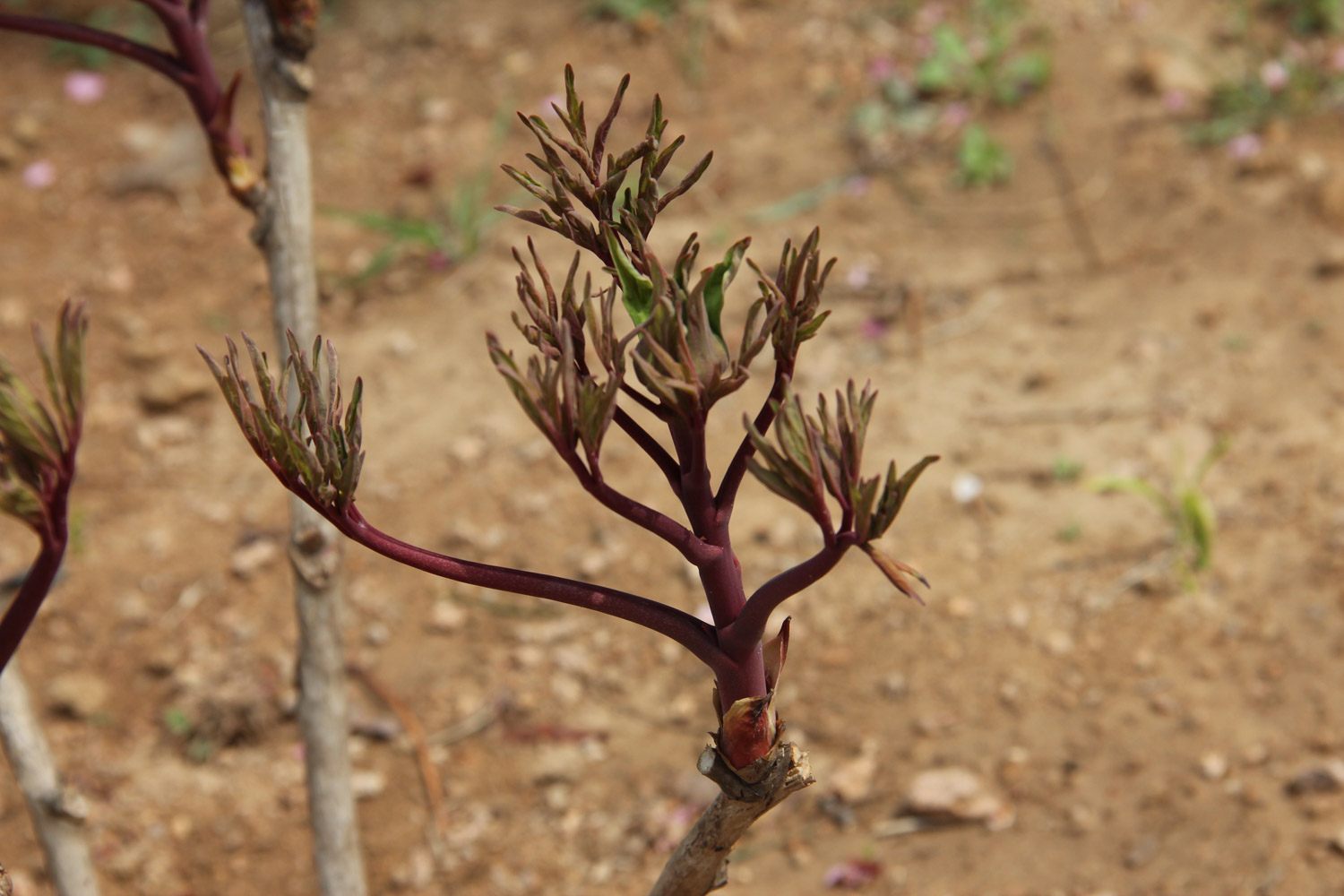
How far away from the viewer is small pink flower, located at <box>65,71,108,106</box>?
480 centimetres

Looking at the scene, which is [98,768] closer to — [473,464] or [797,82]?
[473,464]

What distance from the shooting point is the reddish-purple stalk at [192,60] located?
131 centimetres

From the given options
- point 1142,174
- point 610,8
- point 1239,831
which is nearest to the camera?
point 1239,831

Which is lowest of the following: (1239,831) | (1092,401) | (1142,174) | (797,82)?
(1239,831)

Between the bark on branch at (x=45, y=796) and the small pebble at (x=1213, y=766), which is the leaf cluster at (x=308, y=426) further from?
the small pebble at (x=1213, y=766)

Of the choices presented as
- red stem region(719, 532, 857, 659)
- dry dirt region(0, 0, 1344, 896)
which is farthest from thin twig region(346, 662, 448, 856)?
red stem region(719, 532, 857, 659)

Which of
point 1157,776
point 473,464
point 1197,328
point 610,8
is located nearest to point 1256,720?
point 1157,776

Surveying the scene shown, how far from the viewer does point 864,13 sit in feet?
14.7

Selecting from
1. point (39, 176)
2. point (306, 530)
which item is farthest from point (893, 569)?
point (39, 176)

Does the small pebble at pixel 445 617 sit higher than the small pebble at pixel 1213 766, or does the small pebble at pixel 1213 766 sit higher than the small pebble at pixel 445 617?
the small pebble at pixel 445 617

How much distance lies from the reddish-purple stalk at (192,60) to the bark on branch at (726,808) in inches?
38.3

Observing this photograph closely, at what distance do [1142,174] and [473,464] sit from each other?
2319 mm

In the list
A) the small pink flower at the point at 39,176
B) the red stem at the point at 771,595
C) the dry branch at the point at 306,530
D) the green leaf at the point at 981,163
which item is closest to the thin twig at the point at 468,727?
the dry branch at the point at 306,530

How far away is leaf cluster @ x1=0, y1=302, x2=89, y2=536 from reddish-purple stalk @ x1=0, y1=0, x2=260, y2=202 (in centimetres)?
46
